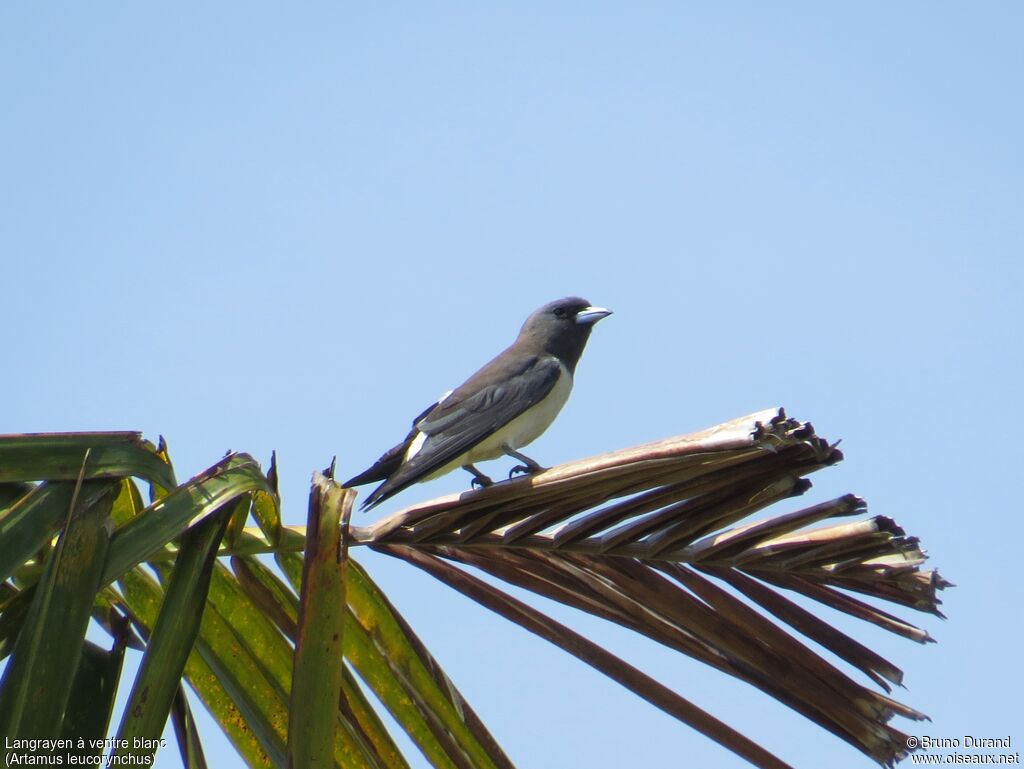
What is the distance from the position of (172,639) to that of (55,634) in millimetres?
226

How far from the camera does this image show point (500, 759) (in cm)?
289

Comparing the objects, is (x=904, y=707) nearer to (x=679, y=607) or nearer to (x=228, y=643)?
(x=679, y=607)

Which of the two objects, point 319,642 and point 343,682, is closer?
point 319,642

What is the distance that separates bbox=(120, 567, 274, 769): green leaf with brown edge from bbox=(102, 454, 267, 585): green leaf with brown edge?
1.70 ft

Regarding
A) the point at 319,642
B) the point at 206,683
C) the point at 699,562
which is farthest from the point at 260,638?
the point at 699,562

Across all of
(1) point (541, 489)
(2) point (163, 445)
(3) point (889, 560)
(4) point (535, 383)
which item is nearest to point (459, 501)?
(1) point (541, 489)

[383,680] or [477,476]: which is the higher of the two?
[477,476]

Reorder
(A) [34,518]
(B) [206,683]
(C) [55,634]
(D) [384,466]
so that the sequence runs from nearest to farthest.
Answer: (C) [55,634] < (A) [34,518] < (B) [206,683] < (D) [384,466]

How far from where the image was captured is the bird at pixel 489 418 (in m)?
5.03

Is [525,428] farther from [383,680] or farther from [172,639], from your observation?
[172,639]

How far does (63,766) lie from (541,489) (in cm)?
116

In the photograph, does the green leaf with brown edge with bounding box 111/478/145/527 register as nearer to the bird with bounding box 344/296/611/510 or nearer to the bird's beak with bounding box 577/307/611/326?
the bird with bounding box 344/296/611/510

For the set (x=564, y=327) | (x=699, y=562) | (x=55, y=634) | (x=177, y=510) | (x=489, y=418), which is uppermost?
(x=564, y=327)

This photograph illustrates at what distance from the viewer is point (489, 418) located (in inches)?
220
